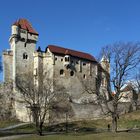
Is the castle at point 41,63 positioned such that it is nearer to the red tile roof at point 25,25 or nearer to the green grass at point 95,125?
the red tile roof at point 25,25

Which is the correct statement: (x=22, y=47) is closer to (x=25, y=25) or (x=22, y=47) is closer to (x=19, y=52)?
(x=19, y=52)

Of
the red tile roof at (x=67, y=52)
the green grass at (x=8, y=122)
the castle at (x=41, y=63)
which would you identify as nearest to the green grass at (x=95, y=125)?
the green grass at (x=8, y=122)

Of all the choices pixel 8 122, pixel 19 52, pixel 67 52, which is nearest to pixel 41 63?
pixel 19 52

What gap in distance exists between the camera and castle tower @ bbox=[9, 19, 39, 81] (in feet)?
308

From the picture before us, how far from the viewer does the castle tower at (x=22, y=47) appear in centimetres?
9375

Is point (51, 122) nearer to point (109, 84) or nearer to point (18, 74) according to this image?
point (18, 74)

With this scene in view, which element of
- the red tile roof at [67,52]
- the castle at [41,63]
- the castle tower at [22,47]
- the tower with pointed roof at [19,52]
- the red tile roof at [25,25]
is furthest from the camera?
the red tile roof at [25,25]

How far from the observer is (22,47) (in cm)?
9631

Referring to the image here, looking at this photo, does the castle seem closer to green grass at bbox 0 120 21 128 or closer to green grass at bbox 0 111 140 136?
green grass at bbox 0 120 21 128

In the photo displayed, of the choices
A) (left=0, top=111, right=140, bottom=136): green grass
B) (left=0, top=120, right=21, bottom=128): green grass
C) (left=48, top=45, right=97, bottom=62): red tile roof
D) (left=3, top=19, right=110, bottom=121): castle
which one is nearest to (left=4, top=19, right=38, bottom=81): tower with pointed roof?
(left=3, top=19, right=110, bottom=121): castle

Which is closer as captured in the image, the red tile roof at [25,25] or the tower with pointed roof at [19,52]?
the tower with pointed roof at [19,52]

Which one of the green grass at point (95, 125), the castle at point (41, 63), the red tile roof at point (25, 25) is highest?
the red tile roof at point (25, 25)

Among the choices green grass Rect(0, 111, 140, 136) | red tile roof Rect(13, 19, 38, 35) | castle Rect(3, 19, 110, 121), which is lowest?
green grass Rect(0, 111, 140, 136)

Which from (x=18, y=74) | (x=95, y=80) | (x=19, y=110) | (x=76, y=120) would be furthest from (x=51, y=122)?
(x=95, y=80)
